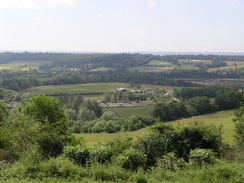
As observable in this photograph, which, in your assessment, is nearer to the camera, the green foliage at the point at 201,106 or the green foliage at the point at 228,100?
the green foliage at the point at 201,106

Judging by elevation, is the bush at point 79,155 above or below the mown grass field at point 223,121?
above

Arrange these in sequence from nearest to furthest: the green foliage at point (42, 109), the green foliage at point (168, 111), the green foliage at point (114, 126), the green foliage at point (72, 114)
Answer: the green foliage at point (42, 109) < the green foliage at point (114, 126) < the green foliage at point (168, 111) < the green foliage at point (72, 114)

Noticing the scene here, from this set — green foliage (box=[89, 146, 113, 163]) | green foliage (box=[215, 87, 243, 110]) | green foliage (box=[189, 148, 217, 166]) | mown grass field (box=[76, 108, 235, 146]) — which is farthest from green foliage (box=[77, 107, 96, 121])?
green foliage (box=[189, 148, 217, 166])

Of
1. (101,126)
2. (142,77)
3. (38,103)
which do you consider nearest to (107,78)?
(142,77)

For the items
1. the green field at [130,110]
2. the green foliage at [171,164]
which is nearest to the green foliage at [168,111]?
the green field at [130,110]

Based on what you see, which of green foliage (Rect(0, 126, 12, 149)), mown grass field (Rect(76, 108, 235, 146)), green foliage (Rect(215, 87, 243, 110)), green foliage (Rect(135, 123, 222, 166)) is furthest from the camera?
green foliage (Rect(215, 87, 243, 110))

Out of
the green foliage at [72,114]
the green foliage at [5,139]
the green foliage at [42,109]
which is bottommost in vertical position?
the green foliage at [72,114]

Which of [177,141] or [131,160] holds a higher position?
[131,160]

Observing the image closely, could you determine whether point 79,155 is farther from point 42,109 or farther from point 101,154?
point 42,109

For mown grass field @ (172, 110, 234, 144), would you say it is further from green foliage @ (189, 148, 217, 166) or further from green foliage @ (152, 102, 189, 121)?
green foliage @ (189, 148, 217, 166)

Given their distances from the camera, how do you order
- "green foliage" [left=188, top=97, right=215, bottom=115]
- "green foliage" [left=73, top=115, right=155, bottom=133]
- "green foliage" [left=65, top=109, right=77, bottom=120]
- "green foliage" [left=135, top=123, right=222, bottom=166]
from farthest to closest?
"green foliage" [left=188, top=97, right=215, bottom=115] → "green foliage" [left=65, top=109, right=77, bottom=120] → "green foliage" [left=73, top=115, right=155, bottom=133] → "green foliage" [left=135, top=123, right=222, bottom=166]

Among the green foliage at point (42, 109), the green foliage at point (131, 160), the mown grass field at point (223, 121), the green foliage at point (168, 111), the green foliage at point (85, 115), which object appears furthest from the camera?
the green foliage at point (85, 115)

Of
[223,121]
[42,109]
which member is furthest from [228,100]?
[42,109]

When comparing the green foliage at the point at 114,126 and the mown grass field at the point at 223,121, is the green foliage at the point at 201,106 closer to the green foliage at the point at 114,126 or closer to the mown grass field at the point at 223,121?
the mown grass field at the point at 223,121
